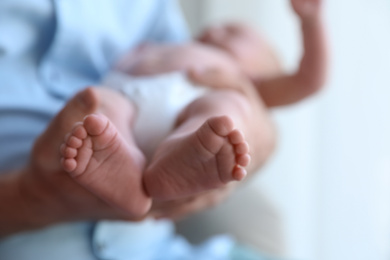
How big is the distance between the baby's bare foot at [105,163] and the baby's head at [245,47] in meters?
0.45

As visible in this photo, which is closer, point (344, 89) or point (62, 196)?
point (62, 196)

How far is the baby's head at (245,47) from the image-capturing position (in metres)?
0.99

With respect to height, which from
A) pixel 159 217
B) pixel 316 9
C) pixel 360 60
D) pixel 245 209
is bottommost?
pixel 245 209

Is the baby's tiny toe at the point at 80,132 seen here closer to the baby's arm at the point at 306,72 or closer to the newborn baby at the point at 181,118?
the newborn baby at the point at 181,118

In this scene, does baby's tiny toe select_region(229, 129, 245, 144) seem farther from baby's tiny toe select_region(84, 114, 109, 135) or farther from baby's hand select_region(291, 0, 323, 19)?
baby's hand select_region(291, 0, 323, 19)

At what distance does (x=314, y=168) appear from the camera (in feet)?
4.39

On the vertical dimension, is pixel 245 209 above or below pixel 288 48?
below

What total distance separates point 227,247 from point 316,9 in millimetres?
447

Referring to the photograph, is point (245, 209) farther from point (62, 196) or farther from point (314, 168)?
point (62, 196)

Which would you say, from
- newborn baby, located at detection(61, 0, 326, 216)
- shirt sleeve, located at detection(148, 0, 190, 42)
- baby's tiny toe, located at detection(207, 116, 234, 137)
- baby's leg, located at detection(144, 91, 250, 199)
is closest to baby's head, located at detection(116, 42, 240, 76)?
newborn baby, located at detection(61, 0, 326, 216)

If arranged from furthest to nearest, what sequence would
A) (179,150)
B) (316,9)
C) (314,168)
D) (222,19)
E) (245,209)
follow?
(222,19) → (314,168) → (245,209) → (316,9) → (179,150)

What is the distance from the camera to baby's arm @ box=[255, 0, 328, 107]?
2.71 feet

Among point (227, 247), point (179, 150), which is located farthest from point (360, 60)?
point (179, 150)

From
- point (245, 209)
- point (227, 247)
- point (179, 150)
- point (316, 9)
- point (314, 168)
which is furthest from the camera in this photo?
point (314, 168)
